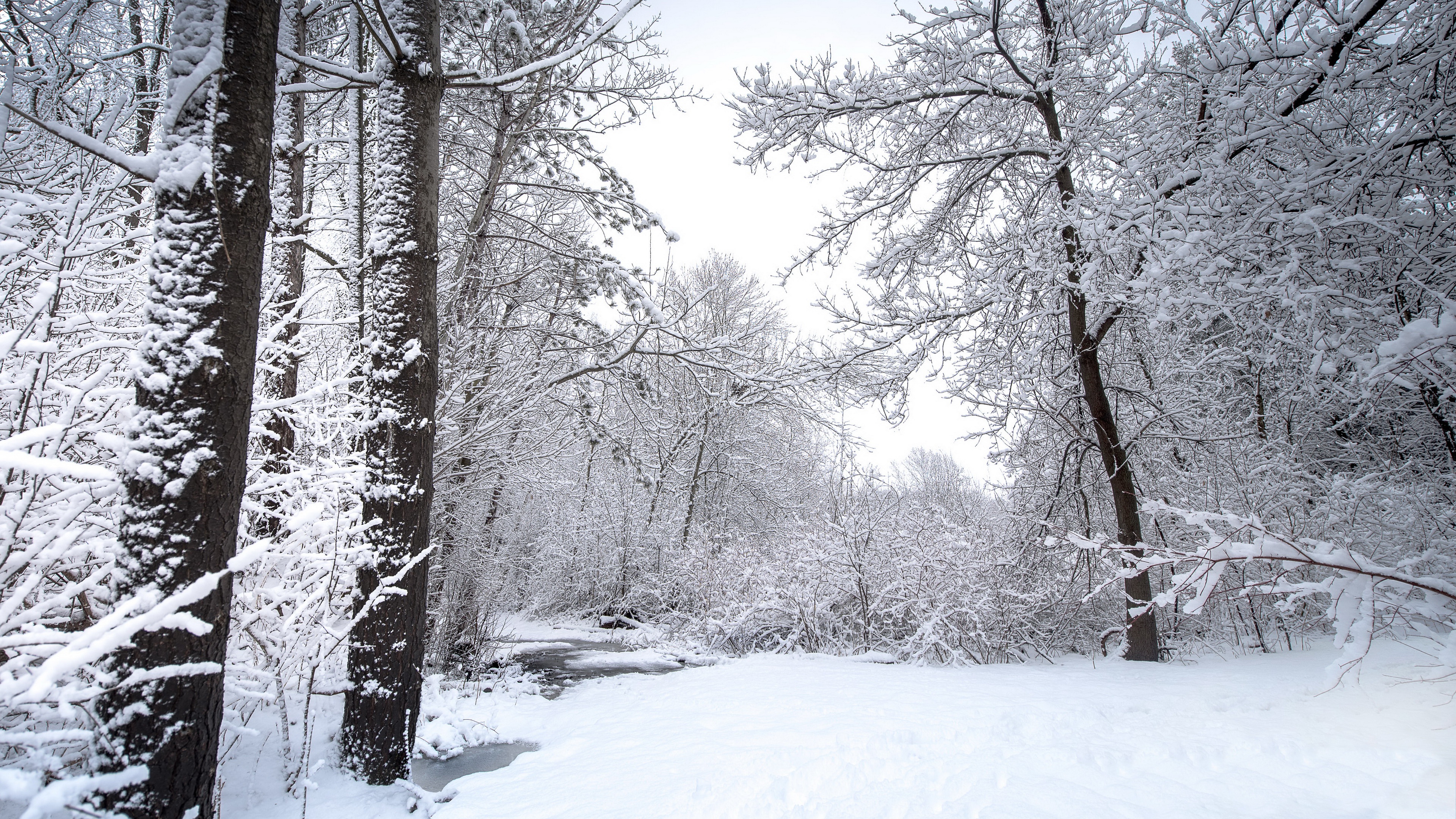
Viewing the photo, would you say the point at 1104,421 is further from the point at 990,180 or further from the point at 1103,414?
the point at 990,180

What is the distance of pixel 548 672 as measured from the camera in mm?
6680

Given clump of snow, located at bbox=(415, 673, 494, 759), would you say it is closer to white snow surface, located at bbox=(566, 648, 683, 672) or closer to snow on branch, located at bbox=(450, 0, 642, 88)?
white snow surface, located at bbox=(566, 648, 683, 672)

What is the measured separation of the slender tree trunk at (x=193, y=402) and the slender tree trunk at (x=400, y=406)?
898mm

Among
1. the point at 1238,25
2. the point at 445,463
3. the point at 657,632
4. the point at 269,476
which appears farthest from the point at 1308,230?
the point at 657,632

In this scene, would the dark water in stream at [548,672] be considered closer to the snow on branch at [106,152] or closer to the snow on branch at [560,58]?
the snow on branch at [106,152]

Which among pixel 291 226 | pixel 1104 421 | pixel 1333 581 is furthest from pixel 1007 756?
pixel 291 226

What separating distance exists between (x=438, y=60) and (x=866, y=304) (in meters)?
4.37

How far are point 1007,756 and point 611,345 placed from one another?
4.05 m

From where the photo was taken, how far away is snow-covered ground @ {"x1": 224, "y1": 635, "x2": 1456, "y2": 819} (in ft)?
6.59

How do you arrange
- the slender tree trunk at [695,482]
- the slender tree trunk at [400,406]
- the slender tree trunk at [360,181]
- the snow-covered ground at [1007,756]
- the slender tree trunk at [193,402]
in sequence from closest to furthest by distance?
1. the slender tree trunk at [193,402]
2. the snow-covered ground at [1007,756]
3. the slender tree trunk at [400,406]
4. the slender tree trunk at [360,181]
5. the slender tree trunk at [695,482]

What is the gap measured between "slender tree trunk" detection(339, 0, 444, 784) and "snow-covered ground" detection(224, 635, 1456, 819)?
12.7 inches

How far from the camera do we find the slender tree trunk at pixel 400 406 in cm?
295

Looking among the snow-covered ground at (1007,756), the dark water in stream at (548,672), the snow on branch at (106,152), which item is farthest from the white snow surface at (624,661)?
the snow on branch at (106,152)

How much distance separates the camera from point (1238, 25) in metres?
4.05
